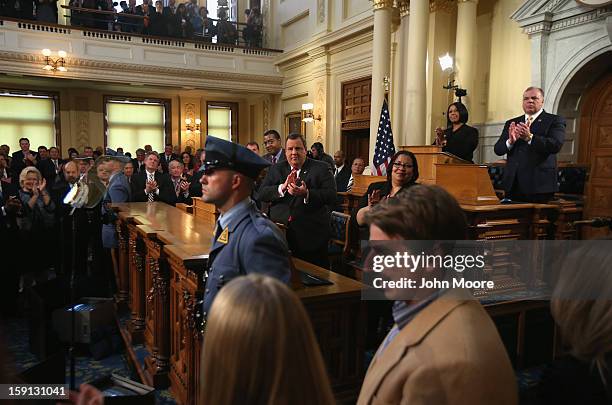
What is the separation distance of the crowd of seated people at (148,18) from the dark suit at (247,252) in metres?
10.7

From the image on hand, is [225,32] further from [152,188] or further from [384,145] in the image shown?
[152,188]

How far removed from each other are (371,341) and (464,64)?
5470 millimetres

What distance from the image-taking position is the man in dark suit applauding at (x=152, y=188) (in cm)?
523

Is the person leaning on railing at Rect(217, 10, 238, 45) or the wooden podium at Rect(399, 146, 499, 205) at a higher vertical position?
the person leaning on railing at Rect(217, 10, 238, 45)

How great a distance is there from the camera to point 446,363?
3.05 feet

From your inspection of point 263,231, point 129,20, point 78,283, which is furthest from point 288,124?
point 263,231

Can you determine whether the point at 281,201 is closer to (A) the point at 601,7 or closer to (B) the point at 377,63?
(A) the point at 601,7

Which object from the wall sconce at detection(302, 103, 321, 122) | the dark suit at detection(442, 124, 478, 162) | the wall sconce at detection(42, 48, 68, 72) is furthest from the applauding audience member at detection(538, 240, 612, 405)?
the wall sconce at detection(42, 48, 68, 72)

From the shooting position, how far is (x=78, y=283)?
401 cm

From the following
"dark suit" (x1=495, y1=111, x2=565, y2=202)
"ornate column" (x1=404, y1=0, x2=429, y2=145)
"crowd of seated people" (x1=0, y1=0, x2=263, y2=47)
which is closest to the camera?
"dark suit" (x1=495, y1=111, x2=565, y2=202)

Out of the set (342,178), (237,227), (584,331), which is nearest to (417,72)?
(342,178)

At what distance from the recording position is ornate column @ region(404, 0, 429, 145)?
745 centimetres

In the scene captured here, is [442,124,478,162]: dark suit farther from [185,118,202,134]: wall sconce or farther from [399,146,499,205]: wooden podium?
[185,118,202,134]: wall sconce

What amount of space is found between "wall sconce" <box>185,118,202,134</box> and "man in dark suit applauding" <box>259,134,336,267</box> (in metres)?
11.2
